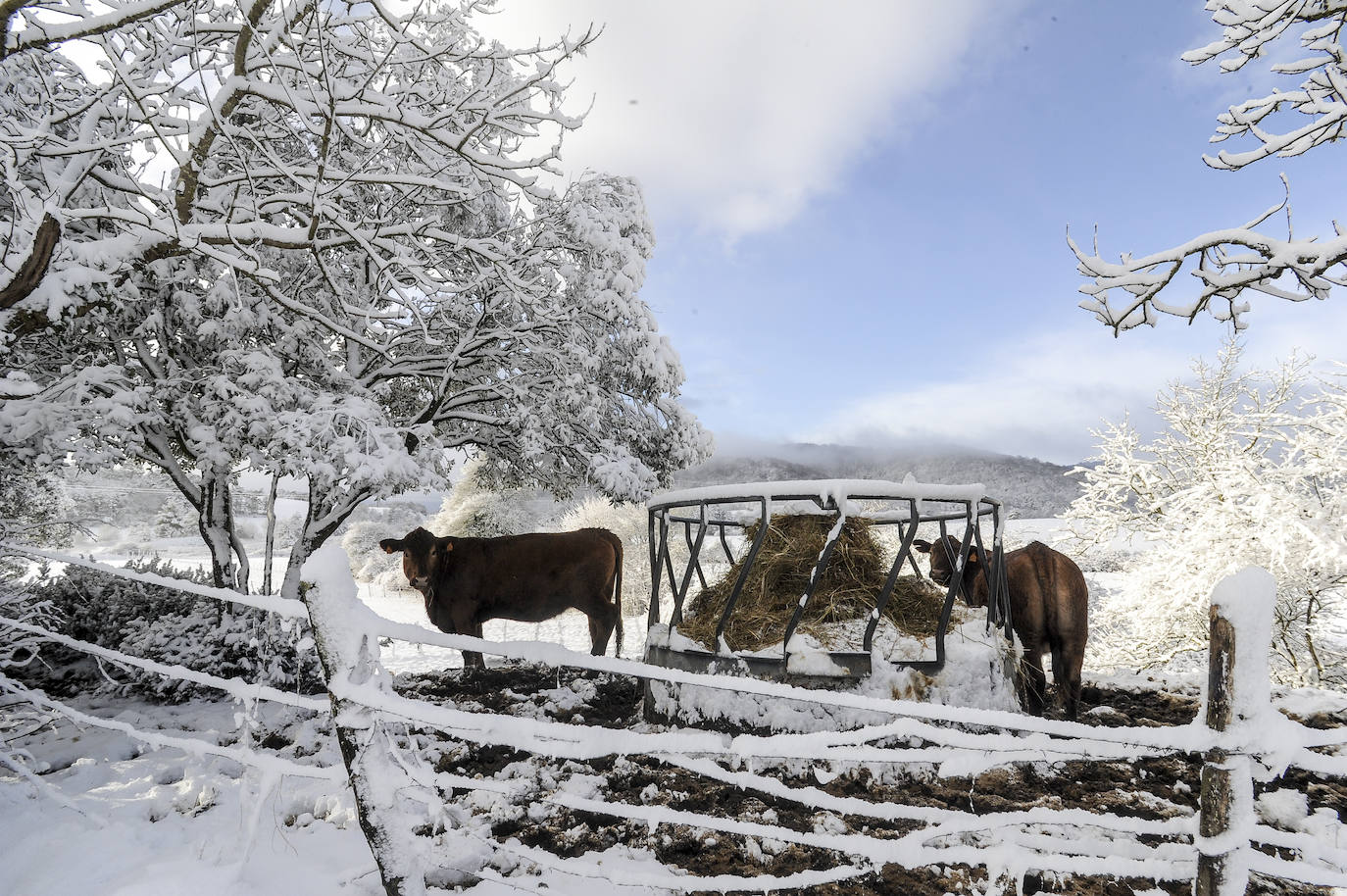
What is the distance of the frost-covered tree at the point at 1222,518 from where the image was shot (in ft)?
29.6

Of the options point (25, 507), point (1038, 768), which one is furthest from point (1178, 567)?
point (25, 507)

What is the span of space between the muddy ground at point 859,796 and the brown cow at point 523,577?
7.83 feet

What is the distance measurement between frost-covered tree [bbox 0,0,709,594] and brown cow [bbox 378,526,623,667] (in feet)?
2.79

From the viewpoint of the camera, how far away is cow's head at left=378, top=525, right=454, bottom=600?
6.62 meters

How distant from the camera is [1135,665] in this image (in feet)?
37.4

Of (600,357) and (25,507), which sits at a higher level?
(600,357)

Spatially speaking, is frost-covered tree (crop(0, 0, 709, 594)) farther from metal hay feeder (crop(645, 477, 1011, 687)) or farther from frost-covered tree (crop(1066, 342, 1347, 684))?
frost-covered tree (crop(1066, 342, 1347, 684))

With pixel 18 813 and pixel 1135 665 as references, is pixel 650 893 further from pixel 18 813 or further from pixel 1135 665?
pixel 1135 665

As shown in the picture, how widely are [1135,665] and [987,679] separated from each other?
10.9 meters

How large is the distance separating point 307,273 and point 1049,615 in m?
7.50

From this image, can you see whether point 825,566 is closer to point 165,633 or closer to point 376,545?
point 165,633

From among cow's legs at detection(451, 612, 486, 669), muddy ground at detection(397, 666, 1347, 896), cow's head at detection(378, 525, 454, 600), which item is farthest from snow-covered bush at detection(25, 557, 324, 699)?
muddy ground at detection(397, 666, 1347, 896)

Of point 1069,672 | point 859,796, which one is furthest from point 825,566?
point 1069,672

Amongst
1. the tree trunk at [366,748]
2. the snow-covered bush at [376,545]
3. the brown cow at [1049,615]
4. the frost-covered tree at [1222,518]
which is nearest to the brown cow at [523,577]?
the brown cow at [1049,615]
